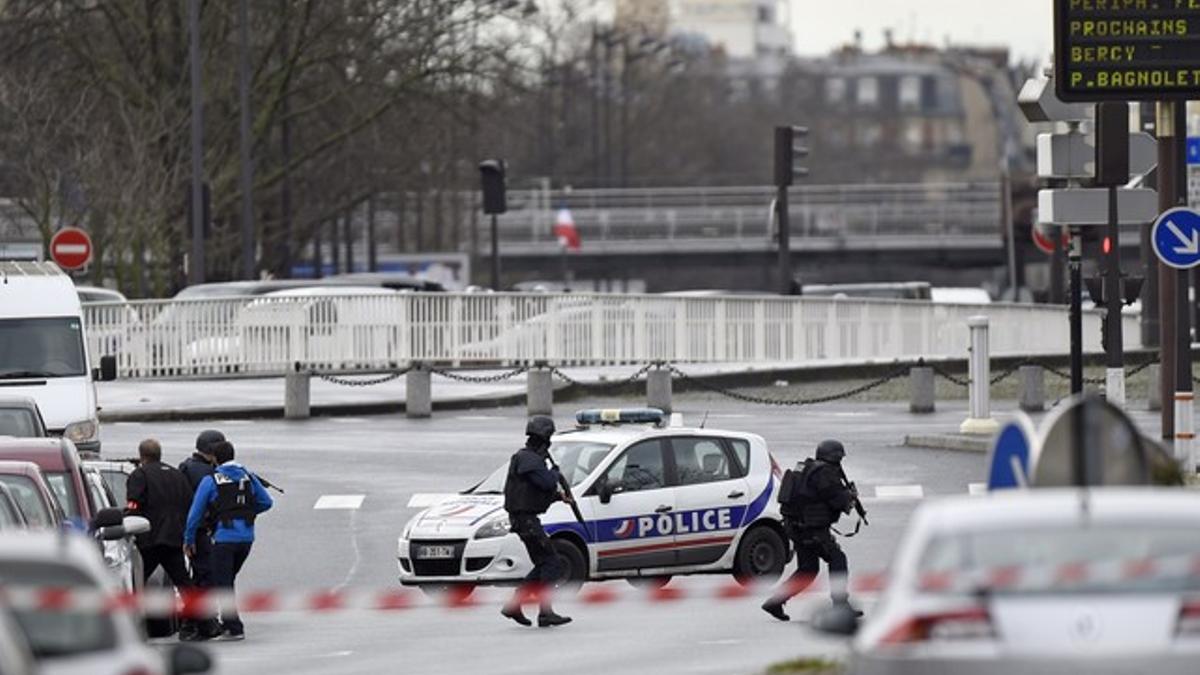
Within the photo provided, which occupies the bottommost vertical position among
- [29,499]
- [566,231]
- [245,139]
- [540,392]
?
[540,392]

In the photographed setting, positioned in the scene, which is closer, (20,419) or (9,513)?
(9,513)

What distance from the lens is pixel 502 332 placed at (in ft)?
160

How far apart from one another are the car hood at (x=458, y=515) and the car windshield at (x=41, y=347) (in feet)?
32.9

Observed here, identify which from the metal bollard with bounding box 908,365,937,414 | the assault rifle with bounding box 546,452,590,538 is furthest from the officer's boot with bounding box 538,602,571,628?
the metal bollard with bounding box 908,365,937,414

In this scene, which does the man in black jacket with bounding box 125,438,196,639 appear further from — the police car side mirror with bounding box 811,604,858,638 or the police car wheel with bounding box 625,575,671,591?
the police car side mirror with bounding box 811,604,858,638

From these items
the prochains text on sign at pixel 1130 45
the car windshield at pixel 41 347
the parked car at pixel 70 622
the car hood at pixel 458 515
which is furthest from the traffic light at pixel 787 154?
the parked car at pixel 70 622

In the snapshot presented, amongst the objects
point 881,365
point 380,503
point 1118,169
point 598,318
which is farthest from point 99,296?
point 1118,169

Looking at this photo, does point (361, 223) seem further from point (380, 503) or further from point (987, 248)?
point (380, 503)

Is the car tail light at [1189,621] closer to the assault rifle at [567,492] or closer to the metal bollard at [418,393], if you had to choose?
the assault rifle at [567,492]

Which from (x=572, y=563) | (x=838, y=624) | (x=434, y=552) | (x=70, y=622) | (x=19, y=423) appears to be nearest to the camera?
(x=70, y=622)

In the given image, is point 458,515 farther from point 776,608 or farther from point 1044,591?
point 1044,591

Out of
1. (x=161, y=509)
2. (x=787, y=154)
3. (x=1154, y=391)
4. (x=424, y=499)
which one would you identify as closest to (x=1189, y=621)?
(x=161, y=509)

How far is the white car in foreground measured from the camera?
10586 mm

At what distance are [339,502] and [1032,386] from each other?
13.1m
